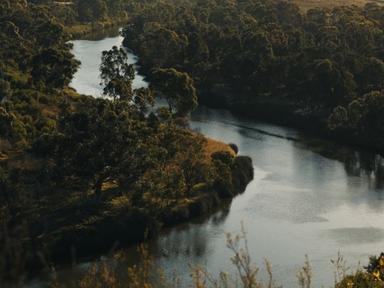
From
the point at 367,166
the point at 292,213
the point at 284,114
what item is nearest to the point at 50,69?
the point at 284,114

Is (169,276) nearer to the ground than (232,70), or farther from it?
nearer to the ground

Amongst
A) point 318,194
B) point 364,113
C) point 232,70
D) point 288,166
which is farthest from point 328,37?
point 318,194

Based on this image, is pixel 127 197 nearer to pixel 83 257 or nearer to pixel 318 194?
pixel 83 257

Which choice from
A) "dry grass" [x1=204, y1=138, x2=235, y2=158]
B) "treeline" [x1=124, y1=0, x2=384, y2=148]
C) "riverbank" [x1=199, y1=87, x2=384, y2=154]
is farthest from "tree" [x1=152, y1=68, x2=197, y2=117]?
"treeline" [x1=124, y1=0, x2=384, y2=148]

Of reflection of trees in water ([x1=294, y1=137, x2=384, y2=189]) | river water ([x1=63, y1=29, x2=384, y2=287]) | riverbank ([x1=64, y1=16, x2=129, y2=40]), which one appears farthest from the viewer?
riverbank ([x1=64, y1=16, x2=129, y2=40])

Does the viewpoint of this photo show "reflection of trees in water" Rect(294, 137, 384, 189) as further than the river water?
Yes

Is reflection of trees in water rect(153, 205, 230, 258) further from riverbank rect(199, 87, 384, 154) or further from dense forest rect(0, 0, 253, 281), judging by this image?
riverbank rect(199, 87, 384, 154)

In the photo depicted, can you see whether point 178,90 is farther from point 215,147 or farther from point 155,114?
point 215,147
